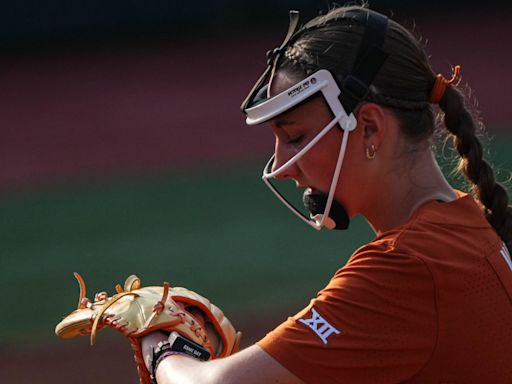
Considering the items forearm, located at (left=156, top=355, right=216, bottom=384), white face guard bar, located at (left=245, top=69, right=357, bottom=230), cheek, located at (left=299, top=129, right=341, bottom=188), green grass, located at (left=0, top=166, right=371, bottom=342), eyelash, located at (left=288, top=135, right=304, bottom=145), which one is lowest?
green grass, located at (left=0, top=166, right=371, bottom=342)

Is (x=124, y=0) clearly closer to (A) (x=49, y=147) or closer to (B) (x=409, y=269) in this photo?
(A) (x=49, y=147)

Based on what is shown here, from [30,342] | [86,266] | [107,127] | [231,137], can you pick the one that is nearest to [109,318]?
[30,342]

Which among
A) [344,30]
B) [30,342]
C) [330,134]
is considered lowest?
[30,342]

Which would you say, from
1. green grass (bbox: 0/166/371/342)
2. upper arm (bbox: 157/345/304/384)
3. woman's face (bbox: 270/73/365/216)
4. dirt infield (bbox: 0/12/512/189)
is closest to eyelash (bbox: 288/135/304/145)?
woman's face (bbox: 270/73/365/216)

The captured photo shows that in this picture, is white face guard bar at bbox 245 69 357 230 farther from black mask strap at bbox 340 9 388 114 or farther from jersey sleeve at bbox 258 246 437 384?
jersey sleeve at bbox 258 246 437 384

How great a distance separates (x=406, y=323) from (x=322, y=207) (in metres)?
0.42

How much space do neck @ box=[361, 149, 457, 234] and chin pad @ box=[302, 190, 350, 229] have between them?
0.06 metres

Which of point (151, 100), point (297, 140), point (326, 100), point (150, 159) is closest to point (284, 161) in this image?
point (297, 140)

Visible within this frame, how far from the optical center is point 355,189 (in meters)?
2.50

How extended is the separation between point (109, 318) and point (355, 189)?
0.76 m

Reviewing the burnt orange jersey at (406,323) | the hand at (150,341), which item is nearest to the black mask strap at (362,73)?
the burnt orange jersey at (406,323)

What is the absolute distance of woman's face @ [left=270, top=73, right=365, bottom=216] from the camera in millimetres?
2475

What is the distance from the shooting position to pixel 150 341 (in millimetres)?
2658

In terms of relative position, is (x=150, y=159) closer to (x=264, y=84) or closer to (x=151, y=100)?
(x=151, y=100)
